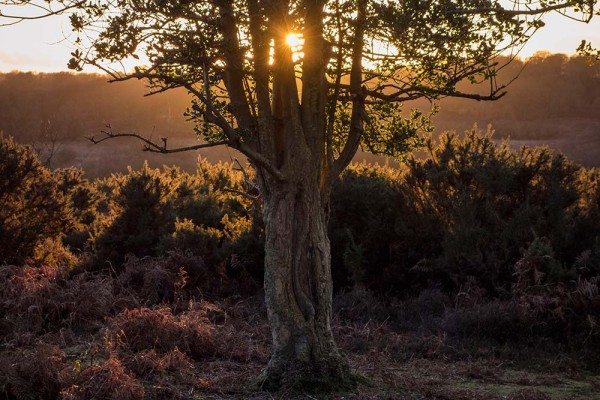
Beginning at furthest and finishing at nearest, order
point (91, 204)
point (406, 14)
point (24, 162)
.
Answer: point (91, 204)
point (24, 162)
point (406, 14)

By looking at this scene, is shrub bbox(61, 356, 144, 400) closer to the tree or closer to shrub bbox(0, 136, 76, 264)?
A: the tree

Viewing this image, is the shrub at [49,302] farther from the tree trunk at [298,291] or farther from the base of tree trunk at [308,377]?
the tree trunk at [298,291]

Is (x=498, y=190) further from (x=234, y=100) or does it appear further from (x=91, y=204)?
(x=91, y=204)

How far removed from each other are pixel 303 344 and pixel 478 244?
5.36 metres

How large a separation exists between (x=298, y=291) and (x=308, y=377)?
0.81 m

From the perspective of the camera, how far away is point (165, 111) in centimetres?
4456

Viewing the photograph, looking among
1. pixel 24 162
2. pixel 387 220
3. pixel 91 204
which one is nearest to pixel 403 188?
pixel 387 220

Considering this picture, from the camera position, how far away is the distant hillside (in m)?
45.2

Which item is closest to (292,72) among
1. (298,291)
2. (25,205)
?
(298,291)

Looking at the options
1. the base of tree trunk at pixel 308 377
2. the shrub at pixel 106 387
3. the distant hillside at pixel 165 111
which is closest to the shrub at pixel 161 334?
the shrub at pixel 106 387

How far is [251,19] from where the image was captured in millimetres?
6691

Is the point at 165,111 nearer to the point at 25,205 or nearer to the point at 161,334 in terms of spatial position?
the point at 25,205

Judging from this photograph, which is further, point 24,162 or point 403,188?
point 24,162

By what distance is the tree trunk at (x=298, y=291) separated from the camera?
6746 millimetres
